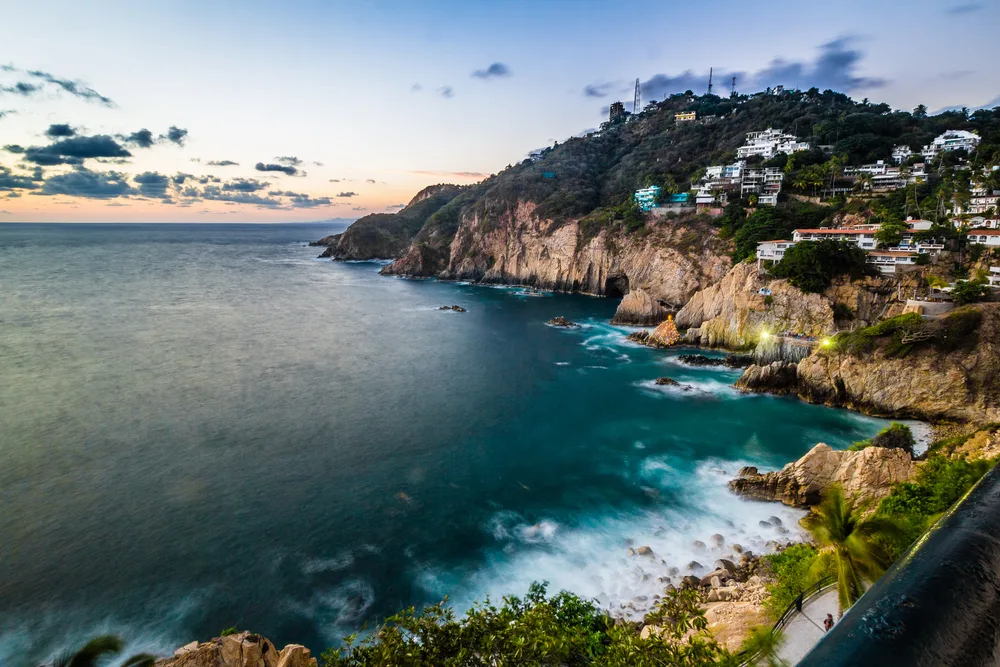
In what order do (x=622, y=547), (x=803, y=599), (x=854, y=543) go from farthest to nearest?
(x=622, y=547) → (x=803, y=599) → (x=854, y=543)

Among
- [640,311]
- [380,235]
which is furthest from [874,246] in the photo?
[380,235]

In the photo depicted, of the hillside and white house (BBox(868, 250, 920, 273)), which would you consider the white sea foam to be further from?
the hillside

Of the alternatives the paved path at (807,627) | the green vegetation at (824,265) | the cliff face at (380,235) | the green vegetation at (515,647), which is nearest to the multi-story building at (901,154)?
the green vegetation at (824,265)

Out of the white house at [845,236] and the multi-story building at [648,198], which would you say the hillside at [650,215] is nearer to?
the multi-story building at [648,198]

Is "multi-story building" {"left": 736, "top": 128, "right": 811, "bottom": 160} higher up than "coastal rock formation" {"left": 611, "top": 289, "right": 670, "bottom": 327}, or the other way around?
"multi-story building" {"left": 736, "top": 128, "right": 811, "bottom": 160}

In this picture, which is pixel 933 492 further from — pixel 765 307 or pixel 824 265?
pixel 824 265

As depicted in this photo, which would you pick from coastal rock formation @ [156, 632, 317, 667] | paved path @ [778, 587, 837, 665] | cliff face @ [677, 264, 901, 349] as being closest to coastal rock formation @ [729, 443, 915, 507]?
paved path @ [778, 587, 837, 665]
